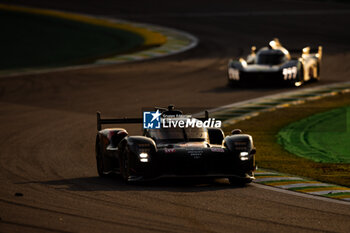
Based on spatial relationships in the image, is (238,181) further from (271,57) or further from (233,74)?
(271,57)

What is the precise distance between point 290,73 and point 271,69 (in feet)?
2.59

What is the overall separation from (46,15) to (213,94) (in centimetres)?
2850

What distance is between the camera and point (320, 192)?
1672 cm

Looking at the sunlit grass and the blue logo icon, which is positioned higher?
the blue logo icon

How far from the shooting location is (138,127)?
26656 mm

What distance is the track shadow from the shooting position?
1686 cm

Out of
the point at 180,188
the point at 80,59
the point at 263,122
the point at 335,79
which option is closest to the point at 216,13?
the point at 80,59

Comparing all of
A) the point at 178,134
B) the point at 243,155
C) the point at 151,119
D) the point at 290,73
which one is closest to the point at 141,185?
the point at 178,134

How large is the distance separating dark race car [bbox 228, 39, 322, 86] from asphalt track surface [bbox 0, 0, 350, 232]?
53 centimetres

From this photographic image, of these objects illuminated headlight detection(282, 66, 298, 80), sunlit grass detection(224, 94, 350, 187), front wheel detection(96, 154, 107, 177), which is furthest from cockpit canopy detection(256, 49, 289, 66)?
front wheel detection(96, 154, 107, 177)

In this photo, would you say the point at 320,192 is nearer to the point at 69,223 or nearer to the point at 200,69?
the point at 69,223

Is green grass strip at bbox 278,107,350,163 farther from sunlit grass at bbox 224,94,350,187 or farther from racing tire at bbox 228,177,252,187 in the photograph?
racing tire at bbox 228,177,252,187

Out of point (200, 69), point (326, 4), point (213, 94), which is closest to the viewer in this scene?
point (213, 94)

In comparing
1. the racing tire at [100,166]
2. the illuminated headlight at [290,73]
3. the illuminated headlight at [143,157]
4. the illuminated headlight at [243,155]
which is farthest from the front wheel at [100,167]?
the illuminated headlight at [290,73]
